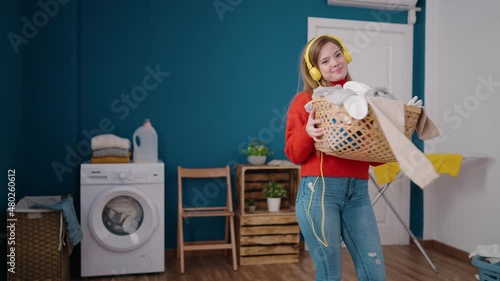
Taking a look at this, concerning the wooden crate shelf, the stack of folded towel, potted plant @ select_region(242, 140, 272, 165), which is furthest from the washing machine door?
potted plant @ select_region(242, 140, 272, 165)

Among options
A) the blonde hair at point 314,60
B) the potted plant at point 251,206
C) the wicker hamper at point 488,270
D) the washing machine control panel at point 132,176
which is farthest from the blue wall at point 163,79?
the blonde hair at point 314,60

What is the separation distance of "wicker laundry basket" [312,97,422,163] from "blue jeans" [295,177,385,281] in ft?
0.47

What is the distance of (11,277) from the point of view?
282 cm

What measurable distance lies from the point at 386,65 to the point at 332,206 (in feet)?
10.5

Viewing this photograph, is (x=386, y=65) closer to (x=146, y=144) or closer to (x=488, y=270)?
(x=488, y=270)

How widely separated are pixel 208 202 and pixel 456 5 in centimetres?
266

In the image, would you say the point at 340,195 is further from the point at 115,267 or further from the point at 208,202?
the point at 208,202

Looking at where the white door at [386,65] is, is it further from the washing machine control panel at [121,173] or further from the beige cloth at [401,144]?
the beige cloth at [401,144]

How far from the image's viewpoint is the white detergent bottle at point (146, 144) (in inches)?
140

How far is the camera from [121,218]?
329cm

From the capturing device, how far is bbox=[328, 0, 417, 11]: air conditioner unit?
13.5 feet

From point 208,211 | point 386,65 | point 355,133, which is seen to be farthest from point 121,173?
point 386,65

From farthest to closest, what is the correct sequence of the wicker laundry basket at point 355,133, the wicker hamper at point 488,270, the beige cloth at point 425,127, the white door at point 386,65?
the white door at point 386,65 → the wicker hamper at point 488,270 → the beige cloth at point 425,127 → the wicker laundry basket at point 355,133

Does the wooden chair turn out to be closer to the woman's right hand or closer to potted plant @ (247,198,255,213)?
potted plant @ (247,198,255,213)
